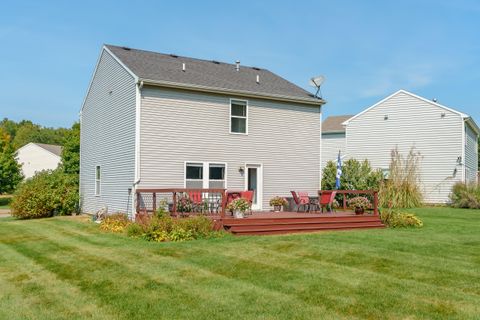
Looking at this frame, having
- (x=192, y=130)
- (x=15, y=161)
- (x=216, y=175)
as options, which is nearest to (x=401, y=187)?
(x=216, y=175)

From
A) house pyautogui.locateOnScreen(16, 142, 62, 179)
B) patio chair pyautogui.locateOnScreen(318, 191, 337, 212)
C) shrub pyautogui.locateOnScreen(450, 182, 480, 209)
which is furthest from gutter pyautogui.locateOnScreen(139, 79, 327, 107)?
house pyautogui.locateOnScreen(16, 142, 62, 179)

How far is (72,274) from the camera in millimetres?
8148

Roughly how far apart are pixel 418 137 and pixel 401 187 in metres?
5.62

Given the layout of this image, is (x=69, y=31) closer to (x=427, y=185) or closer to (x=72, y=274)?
(x=72, y=274)

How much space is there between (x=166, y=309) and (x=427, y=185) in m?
24.7

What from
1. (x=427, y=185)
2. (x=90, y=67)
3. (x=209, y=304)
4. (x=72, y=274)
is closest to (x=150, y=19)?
(x=90, y=67)

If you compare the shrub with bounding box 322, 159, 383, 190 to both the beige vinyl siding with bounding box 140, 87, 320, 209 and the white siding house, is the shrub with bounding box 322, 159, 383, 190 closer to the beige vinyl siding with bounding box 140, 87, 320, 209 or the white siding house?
the beige vinyl siding with bounding box 140, 87, 320, 209

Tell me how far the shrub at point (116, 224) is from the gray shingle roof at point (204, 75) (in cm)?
488

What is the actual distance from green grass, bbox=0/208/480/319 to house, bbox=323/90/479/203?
51.3ft

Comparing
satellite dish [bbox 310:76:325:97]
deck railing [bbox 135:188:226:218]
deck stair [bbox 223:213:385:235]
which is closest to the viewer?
deck stair [bbox 223:213:385:235]

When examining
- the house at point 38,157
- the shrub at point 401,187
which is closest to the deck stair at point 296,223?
the shrub at point 401,187

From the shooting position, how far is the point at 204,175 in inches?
682

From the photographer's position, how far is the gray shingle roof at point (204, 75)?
17250 millimetres

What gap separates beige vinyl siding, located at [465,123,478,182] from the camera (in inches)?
1093
